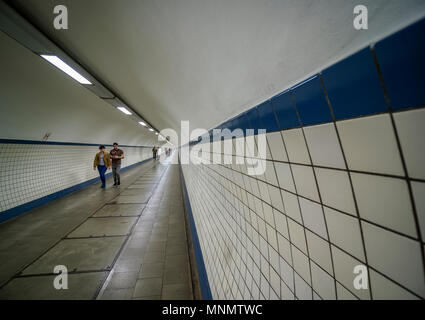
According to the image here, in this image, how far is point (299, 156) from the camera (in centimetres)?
75

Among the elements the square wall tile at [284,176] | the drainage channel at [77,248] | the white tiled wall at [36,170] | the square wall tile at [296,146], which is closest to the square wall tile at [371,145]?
the square wall tile at [296,146]

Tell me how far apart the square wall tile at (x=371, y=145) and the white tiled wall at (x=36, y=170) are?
6390 mm

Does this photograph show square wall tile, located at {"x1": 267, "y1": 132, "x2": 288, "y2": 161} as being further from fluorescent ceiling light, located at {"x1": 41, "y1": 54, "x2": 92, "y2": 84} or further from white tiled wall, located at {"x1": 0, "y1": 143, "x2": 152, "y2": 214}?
white tiled wall, located at {"x1": 0, "y1": 143, "x2": 152, "y2": 214}

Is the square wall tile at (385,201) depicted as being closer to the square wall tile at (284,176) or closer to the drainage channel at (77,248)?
the square wall tile at (284,176)

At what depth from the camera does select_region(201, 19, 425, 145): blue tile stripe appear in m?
0.37

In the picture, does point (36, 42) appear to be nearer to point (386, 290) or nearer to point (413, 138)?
point (413, 138)

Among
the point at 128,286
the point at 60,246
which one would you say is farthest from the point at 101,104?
the point at 128,286

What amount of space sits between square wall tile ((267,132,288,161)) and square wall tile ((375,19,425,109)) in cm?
46

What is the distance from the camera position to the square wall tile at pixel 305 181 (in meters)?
0.69

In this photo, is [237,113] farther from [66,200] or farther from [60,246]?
[66,200]

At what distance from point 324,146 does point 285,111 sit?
264mm

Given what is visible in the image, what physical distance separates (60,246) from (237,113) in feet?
13.2

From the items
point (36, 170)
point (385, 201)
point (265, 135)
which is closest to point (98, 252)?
point (265, 135)
